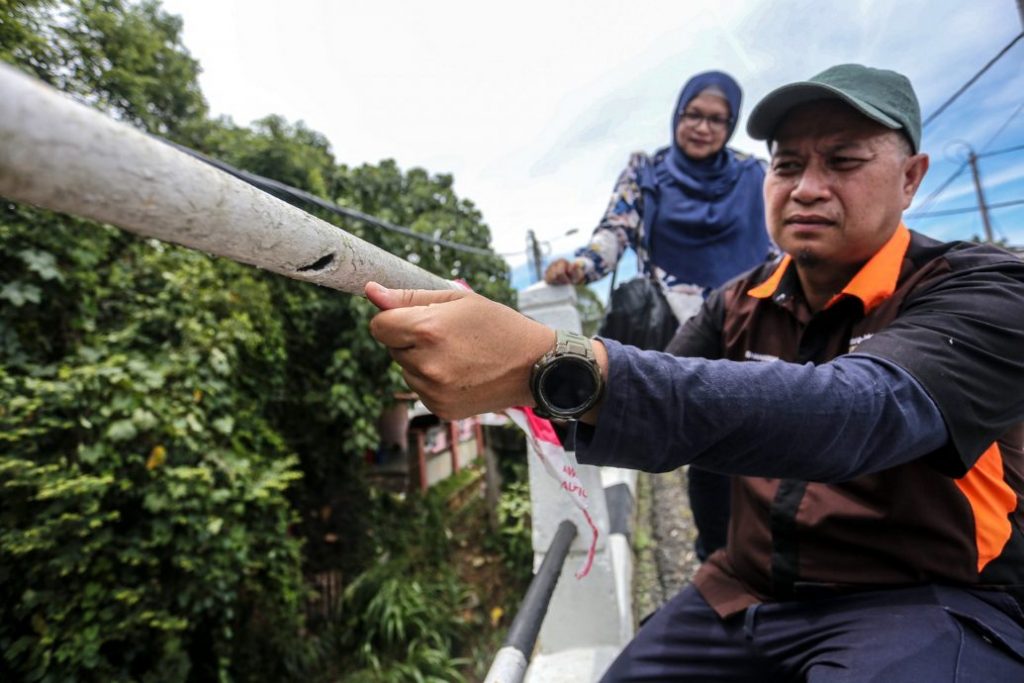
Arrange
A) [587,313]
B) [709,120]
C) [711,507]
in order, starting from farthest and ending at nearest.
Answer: [587,313] → [709,120] → [711,507]

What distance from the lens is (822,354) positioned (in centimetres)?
146

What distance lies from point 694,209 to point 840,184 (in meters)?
1.28

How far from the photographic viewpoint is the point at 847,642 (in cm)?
119

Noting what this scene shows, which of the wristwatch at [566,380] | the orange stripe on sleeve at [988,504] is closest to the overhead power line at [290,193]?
the wristwatch at [566,380]

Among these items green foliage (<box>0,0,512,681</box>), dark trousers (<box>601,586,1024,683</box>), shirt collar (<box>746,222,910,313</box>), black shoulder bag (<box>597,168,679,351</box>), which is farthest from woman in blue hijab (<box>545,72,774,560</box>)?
green foliage (<box>0,0,512,681</box>)

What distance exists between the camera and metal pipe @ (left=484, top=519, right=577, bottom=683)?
1.15 meters

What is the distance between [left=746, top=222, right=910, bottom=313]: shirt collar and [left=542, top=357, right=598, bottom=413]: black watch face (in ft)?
3.10

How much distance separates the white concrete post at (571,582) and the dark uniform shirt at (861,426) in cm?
60

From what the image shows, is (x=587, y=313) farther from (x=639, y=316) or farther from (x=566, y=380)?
(x=566, y=380)

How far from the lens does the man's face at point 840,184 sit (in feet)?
4.45

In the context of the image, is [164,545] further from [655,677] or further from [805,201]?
[805,201]

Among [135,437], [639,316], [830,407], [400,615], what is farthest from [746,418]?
[400,615]

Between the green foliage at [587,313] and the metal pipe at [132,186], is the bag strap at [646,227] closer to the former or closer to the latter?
the green foliage at [587,313]

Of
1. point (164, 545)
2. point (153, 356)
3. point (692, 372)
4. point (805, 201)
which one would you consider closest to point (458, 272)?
point (153, 356)
